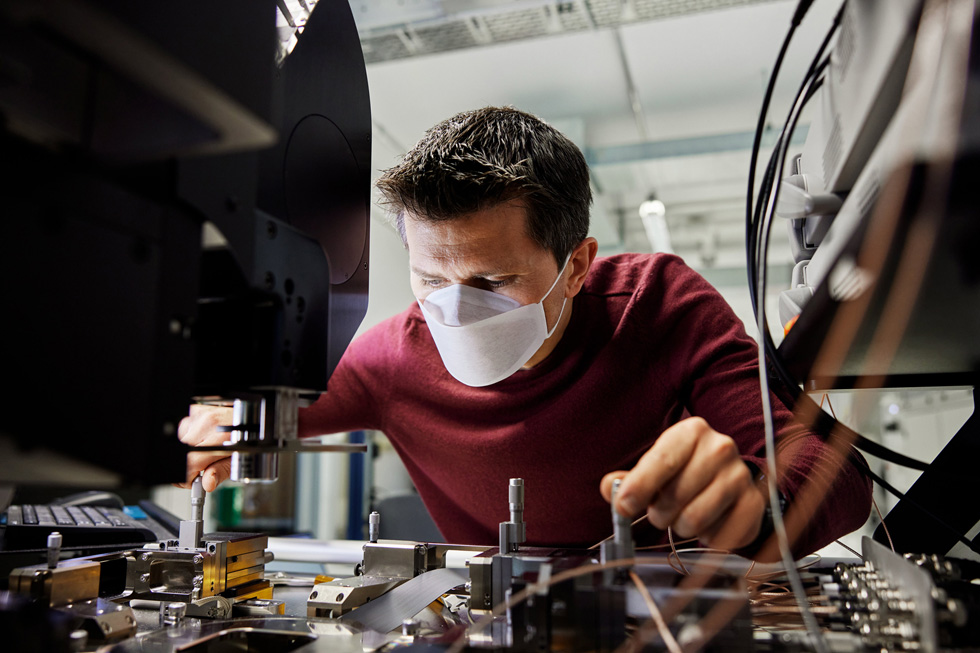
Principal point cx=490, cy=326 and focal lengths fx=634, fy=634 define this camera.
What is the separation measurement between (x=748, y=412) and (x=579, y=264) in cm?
44

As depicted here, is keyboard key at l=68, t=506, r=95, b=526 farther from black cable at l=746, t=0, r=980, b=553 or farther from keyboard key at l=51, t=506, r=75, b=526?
black cable at l=746, t=0, r=980, b=553

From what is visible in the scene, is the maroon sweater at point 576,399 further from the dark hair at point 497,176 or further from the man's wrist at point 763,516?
the man's wrist at point 763,516

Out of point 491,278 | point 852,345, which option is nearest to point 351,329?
point 491,278

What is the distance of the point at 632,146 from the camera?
3887 mm

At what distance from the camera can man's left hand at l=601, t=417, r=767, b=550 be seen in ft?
1.80

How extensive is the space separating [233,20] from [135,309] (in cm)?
26

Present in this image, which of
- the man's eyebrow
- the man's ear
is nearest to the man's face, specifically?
the man's eyebrow

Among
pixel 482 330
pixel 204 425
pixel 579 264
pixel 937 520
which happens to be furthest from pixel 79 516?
pixel 937 520

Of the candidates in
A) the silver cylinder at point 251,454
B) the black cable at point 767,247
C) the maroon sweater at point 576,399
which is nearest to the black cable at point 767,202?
the black cable at point 767,247

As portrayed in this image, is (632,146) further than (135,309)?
Yes

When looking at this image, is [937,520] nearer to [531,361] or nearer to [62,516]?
[531,361]

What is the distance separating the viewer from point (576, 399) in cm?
126

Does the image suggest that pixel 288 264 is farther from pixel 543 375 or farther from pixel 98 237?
pixel 543 375

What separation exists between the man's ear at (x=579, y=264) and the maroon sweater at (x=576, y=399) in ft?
0.23
